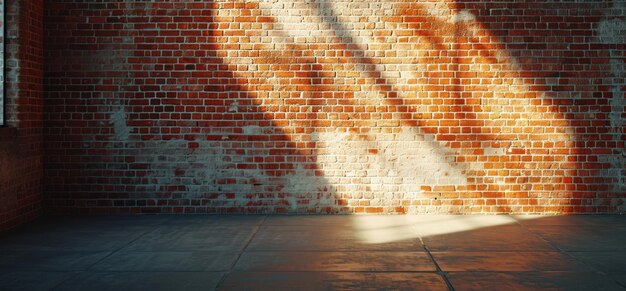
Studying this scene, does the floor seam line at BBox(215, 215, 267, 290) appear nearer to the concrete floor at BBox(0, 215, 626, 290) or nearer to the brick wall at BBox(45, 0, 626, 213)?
the concrete floor at BBox(0, 215, 626, 290)

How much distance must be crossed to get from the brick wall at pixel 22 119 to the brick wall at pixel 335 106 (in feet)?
0.72

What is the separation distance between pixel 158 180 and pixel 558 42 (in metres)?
5.18

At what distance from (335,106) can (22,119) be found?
3615 millimetres

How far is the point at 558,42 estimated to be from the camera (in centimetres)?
759

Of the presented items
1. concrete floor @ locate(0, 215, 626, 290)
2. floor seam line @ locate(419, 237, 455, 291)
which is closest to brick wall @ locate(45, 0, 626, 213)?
concrete floor @ locate(0, 215, 626, 290)

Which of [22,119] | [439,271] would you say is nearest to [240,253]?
[439,271]

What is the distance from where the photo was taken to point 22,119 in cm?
707

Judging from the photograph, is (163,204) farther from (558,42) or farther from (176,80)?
(558,42)

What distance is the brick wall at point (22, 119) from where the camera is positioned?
672 centimetres

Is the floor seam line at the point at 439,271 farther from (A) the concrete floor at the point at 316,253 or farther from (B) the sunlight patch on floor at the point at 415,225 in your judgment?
(B) the sunlight patch on floor at the point at 415,225

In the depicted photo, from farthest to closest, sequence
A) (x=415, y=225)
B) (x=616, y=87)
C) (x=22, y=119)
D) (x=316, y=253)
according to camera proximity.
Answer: (x=616, y=87) < (x=22, y=119) < (x=415, y=225) < (x=316, y=253)

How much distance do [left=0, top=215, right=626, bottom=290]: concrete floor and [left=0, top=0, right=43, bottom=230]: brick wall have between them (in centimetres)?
32

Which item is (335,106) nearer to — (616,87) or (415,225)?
(415,225)

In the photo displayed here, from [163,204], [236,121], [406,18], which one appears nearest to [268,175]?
[236,121]
